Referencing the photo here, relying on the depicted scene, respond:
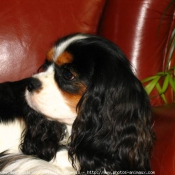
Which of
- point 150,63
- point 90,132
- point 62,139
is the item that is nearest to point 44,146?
point 62,139

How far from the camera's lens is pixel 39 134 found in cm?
188

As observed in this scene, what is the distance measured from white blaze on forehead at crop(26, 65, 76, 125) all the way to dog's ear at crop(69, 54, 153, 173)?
2.2 inches

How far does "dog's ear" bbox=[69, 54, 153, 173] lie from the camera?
63.7 inches

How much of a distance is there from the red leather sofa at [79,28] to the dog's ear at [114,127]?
429 millimetres

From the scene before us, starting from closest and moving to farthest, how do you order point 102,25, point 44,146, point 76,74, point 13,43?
point 76,74 → point 44,146 → point 13,43 → point 102,25

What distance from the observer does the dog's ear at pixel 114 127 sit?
162 cm

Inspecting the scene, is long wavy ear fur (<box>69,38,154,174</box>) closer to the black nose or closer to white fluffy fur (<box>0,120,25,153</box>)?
the black nose

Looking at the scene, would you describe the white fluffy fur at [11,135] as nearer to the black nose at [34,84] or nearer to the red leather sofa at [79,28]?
the black nose at [34,84]

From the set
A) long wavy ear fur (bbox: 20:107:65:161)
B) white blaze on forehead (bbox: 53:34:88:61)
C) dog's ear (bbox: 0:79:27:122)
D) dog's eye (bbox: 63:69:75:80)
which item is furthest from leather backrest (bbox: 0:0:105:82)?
dog's eye (bbox: 63:69:75:80)

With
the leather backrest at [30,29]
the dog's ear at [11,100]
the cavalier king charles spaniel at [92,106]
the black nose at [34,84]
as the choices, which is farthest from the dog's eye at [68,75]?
the leather backrest at [30,29]

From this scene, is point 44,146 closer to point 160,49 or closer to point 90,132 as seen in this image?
point 90,132

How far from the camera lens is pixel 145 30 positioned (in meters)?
2.17

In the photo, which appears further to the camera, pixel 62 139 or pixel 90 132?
pixel 62 139

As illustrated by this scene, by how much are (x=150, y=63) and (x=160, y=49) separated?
0.34 ft
